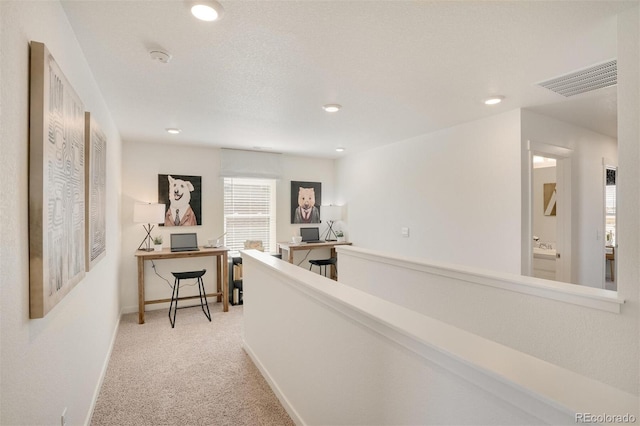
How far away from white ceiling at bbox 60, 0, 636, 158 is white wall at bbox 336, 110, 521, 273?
1.25 feet

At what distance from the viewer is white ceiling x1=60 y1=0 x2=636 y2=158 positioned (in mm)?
1574

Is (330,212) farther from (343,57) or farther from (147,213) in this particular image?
(343,57)

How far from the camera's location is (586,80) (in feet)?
7.73

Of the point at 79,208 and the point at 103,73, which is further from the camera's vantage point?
the point at 103,73

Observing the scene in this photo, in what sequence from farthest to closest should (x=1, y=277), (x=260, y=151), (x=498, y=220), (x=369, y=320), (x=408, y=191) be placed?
(x=260, y=151)
(x=408, y=191)
(x=498, y=220)
(x=369, y=320)
(x=1, y=277)

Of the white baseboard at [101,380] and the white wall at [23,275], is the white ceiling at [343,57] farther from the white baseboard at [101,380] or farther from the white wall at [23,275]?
the white baseboard at [101,380]

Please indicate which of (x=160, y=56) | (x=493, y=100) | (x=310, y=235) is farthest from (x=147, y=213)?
(x=493, y=100)

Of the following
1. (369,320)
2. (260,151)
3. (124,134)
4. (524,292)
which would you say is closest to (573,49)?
(524,292)

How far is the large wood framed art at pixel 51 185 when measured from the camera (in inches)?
42.9

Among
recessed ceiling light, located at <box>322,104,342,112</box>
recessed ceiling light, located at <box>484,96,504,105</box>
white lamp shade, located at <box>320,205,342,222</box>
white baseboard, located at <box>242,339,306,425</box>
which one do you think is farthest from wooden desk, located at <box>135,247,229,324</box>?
recessed ceiling light, located at <box>484,96,504,105</box>

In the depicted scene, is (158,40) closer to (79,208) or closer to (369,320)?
(79,208)

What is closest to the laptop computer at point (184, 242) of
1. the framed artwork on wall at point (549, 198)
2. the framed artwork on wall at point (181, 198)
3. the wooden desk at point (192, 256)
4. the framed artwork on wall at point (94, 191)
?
the wooden desk at point (192, 256)

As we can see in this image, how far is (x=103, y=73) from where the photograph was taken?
7.36 ft

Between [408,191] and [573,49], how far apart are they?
2491 millimetres
